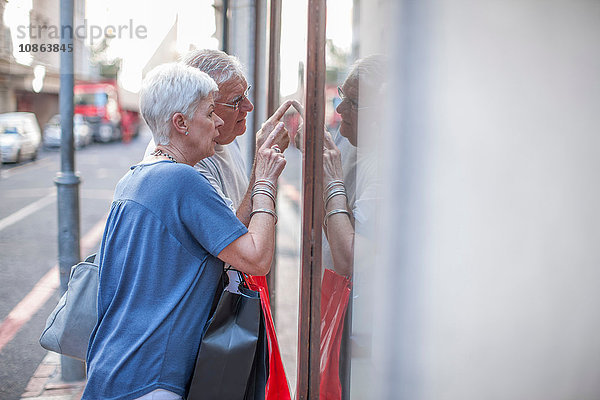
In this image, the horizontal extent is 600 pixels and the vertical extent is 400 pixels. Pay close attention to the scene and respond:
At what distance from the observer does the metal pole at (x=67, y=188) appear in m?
3.36

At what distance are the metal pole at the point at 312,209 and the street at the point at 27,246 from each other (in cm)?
227

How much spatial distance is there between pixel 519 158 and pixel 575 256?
30cm

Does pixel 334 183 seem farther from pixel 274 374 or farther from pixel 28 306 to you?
pixel 28 306

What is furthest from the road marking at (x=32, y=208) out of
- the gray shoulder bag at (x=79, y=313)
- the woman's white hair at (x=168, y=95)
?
the woman's white hair at (x=168, y=95)

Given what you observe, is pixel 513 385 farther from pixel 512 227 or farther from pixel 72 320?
pixel 72 320

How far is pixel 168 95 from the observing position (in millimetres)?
1514

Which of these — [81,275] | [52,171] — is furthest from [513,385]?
[52,171]

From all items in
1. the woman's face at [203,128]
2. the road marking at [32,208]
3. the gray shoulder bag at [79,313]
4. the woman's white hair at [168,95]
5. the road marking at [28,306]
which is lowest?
the road marking at [28,306]

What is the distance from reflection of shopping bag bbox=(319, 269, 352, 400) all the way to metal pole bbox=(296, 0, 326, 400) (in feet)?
0.16

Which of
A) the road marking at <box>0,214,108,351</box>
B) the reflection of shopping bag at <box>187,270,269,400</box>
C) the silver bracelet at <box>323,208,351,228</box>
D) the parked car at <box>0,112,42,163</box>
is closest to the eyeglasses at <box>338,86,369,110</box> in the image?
the silver bracelet at <box>323,208,351,228</box>

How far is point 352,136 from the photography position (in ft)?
5.45

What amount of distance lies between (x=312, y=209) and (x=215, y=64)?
0.61 m

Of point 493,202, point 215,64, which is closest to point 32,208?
point 215,64

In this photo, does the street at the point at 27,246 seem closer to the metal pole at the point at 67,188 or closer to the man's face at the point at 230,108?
the metal pole at the point at 67,188
